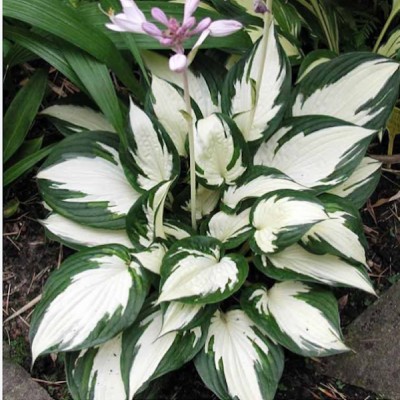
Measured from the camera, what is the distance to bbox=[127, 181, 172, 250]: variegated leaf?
1256mm

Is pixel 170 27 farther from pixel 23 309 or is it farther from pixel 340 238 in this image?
pixel 23 309

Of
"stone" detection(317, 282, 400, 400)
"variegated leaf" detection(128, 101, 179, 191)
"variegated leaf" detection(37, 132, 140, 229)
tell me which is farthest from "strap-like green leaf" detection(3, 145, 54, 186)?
"stone" detection(317, 282, 400, 400)

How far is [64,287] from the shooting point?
124 centimetres

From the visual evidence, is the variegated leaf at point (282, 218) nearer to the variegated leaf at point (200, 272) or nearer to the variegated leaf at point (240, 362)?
the variegated leaf at point (200, 272)

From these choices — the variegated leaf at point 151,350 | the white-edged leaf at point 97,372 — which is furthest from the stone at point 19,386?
the variegated leaf at point 151,350

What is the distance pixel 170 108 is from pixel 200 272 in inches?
14.8

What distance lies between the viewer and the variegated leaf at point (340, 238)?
1.25 m

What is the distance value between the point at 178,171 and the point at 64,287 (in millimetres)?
339

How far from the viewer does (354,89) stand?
1365 millimetres

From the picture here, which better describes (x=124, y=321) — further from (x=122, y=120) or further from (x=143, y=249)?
(x=122, y=120)

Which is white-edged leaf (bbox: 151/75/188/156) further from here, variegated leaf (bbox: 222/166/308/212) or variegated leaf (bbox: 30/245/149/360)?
variegated leaf (bbox: 30/245/149/360)

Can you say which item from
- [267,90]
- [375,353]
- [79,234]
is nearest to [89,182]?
[79,234]

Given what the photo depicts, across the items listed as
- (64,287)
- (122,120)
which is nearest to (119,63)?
(122,120)

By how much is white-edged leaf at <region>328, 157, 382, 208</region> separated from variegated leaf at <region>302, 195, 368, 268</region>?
0.37ft
